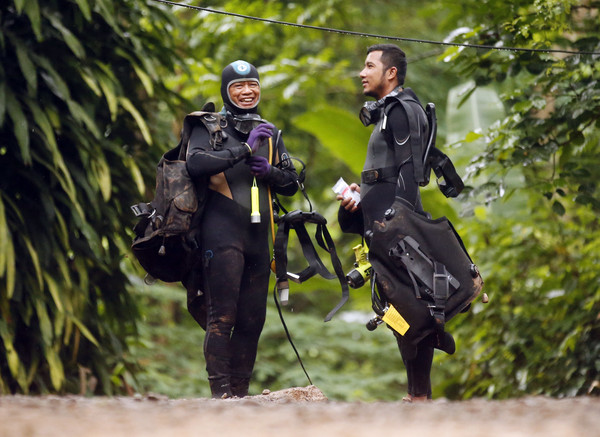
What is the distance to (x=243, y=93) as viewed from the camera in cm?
541

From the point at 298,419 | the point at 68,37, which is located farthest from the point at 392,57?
the point at 68,37

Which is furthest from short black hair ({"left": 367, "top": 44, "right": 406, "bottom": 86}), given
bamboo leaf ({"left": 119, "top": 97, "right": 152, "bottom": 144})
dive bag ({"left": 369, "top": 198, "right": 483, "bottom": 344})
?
bamboo leaf ({"left": 119, "top": 97, "right": 152, "bottom": 144})

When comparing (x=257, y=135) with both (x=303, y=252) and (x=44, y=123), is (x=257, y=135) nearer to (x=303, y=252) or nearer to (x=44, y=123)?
(x=303, y=252)

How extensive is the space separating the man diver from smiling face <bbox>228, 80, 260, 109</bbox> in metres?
0.65

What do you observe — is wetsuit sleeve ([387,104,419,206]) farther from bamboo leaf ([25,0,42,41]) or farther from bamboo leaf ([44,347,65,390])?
bamboo leaf ([44,347,65,390])

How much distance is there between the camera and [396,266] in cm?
514

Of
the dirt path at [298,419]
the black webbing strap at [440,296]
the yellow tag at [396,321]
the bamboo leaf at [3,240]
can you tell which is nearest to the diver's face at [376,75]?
the black webbing strap at [440,296]

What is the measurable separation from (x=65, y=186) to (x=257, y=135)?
2310 millimetres

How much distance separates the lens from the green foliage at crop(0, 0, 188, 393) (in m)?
6.95

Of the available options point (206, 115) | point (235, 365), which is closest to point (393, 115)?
point (206, 115)

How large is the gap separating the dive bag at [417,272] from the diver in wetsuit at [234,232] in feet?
2.31

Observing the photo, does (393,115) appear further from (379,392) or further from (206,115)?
(379,392)

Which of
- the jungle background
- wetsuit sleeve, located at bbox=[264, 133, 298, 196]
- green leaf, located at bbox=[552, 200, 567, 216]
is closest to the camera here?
wetsuit sleeve, located at bbox=[264, 133, 298, 196]

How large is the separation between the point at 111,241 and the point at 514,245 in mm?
3624
